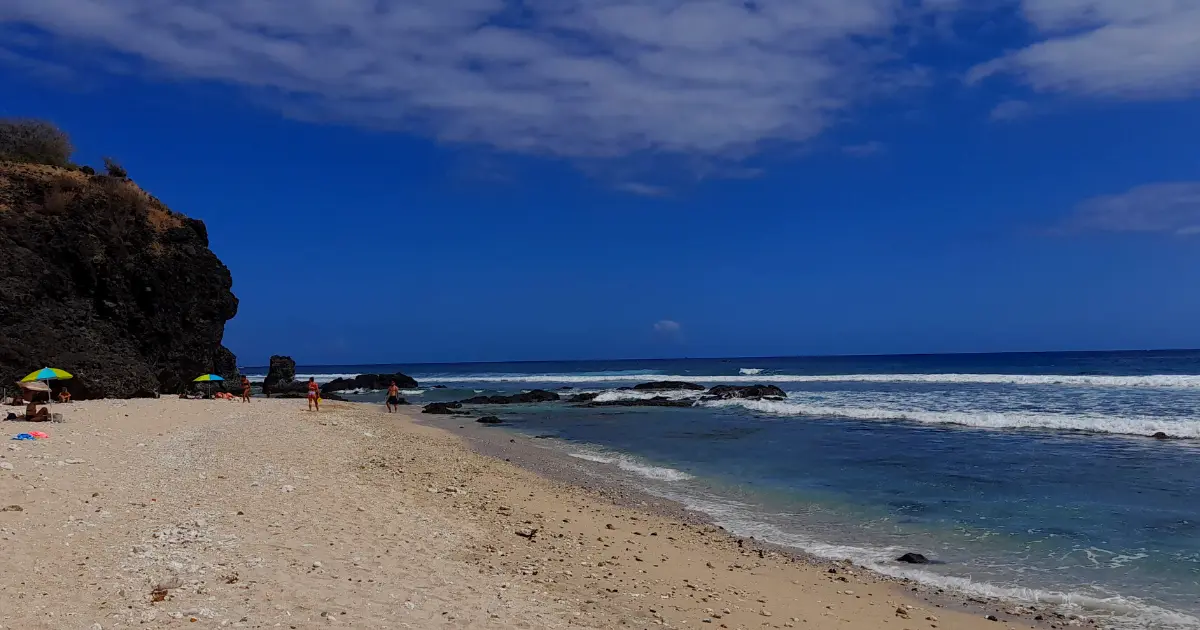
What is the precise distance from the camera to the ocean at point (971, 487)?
8.20m

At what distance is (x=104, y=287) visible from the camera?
2606 centimetres

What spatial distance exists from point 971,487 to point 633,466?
7129mm

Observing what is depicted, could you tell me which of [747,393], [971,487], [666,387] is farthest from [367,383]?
[971,487]

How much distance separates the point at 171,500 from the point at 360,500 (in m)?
2.28

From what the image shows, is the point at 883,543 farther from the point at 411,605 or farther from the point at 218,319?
the point at 218,319

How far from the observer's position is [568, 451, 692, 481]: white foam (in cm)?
1510

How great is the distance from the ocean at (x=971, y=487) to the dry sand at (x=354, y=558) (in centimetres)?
Result: 156

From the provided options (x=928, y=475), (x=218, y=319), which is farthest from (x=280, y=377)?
(x=928, y=475)

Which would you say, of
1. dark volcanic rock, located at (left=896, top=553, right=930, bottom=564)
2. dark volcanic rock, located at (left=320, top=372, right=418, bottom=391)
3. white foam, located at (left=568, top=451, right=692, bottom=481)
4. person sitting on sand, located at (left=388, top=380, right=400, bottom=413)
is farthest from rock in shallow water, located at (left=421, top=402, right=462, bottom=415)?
dark volcanic rock, located at (left=896, top=553, right=930, bottom=564)

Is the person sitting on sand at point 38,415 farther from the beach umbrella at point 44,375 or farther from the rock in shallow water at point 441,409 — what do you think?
the rock in shallow water at point 441,409

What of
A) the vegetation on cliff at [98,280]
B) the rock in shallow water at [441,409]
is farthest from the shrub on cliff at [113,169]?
the rock in shallow water at [441,409]

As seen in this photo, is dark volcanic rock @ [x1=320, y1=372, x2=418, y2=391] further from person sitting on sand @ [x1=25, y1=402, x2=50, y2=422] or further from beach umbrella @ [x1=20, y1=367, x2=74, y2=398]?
person sitting on sand @ [x1=25, y1=402, x2=50, y2=422]

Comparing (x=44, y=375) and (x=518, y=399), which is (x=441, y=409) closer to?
(x=518, y=399)

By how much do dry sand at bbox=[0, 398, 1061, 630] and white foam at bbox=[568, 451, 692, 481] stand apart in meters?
3.25
